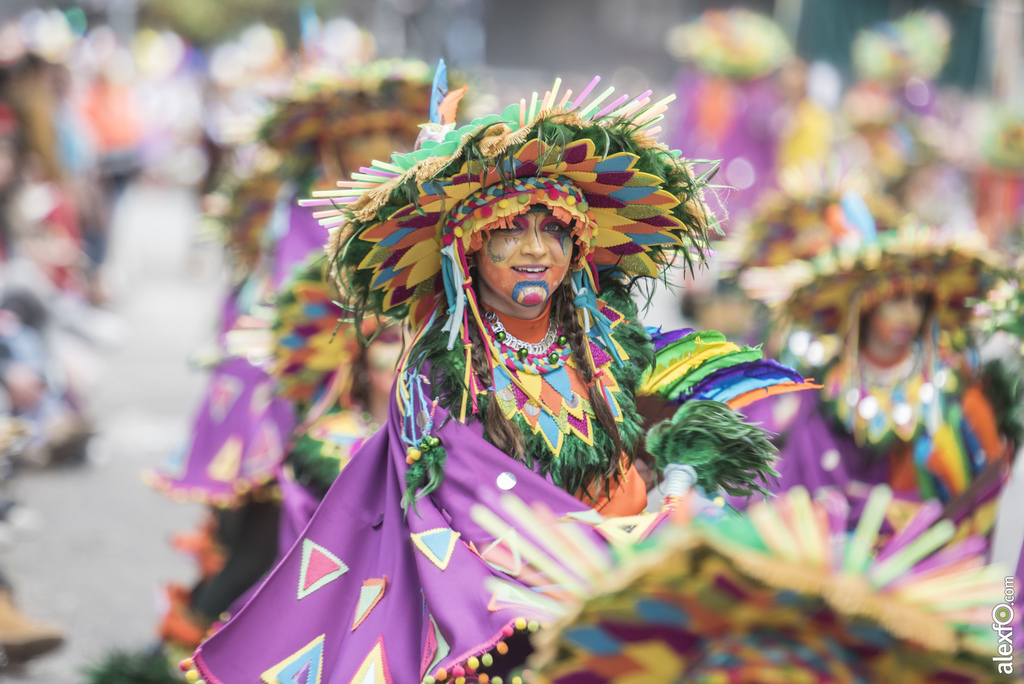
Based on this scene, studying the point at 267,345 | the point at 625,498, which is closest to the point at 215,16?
the point at 267,345

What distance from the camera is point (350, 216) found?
2928 millimetres

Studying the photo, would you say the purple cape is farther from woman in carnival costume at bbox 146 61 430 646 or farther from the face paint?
woman in carnival costume at bbox 146 61 430 646

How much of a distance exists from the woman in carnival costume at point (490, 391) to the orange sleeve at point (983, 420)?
1.67 meters

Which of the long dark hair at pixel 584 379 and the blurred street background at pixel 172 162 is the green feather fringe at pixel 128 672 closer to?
the blurred street background at pixel 172 162

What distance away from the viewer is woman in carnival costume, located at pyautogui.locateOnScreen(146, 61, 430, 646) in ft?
14.7

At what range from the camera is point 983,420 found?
4.32 metres

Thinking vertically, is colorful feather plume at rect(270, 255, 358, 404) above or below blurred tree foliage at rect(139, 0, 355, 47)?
below

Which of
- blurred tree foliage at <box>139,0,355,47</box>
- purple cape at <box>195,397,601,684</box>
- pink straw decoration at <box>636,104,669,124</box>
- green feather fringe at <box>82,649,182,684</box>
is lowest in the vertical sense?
green feather fringe at <box>82,649,182,684</box>

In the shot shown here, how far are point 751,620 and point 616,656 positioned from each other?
9.0 inches

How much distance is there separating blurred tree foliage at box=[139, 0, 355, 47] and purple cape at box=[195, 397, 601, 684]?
899 inches

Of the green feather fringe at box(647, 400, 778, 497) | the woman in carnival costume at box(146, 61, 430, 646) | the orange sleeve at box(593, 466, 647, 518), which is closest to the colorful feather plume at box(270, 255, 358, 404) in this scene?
the woman in carnival costume at box(146, 61, 430, 646)

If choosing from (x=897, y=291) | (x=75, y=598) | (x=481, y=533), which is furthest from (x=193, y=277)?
(x=481, y=533)

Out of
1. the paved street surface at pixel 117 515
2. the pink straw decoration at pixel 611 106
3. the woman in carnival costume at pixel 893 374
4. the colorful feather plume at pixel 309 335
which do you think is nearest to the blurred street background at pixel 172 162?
the paved street surface at pixel 117 515

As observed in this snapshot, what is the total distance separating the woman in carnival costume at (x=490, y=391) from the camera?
2.77 m
